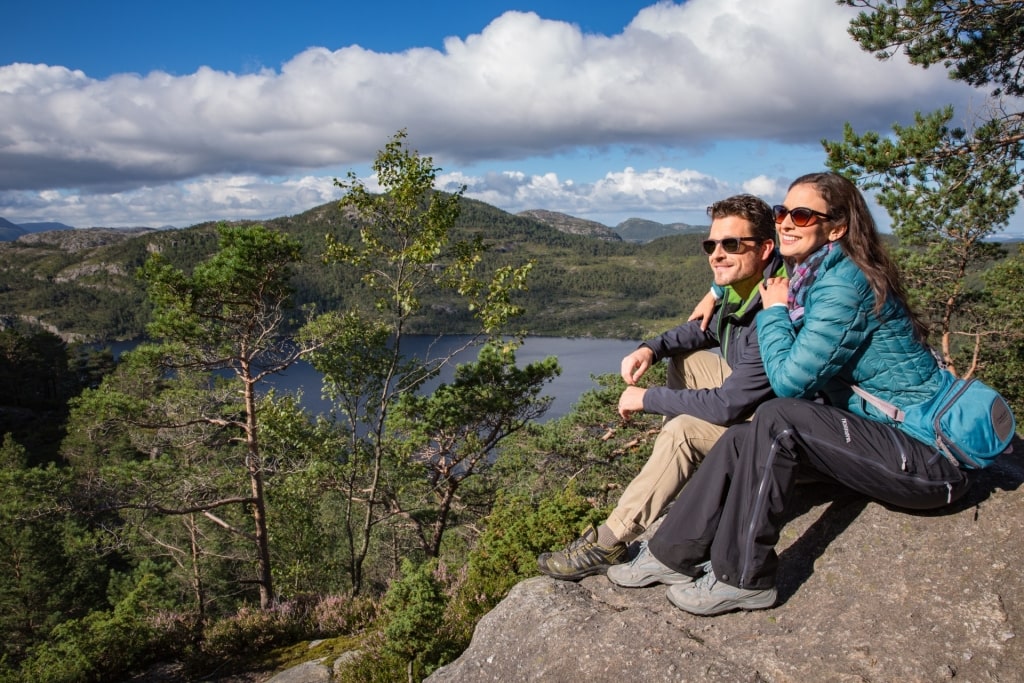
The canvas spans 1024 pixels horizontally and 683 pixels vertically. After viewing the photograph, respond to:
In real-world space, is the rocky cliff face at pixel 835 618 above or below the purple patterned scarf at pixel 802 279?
below

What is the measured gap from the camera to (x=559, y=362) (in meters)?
30.4

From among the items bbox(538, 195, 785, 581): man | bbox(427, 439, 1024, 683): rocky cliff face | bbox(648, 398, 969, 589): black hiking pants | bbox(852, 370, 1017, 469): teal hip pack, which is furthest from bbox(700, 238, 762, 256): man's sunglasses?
bbox(427, 439, 1024, 683): rocky cliff face

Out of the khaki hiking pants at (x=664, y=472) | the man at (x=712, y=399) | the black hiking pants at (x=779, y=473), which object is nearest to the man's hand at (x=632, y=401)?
the man at (x=712, y=399)

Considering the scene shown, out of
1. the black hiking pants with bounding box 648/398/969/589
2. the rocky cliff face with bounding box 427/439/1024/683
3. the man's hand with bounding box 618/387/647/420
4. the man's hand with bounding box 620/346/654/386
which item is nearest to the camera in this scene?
the rocky cliff face with bounding box 427/439/1024/683

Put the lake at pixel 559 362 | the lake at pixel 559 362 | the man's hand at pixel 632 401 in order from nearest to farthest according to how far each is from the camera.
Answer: the man's hand at pixel 632 401 → the lake at pixel 559 362 → the lake at pixel 559 362

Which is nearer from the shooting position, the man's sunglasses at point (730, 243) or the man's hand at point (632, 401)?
the man's sunglasses at point (730, 243)

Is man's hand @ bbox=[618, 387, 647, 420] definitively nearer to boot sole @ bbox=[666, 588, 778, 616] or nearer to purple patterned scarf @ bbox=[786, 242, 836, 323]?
purple patterned scarf @ bbox=[786, 242, 836, 323]

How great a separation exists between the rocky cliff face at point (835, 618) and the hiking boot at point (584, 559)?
0.08m

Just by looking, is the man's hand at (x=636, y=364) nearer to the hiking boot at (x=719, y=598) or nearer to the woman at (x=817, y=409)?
the woman at (x=817, y=409)

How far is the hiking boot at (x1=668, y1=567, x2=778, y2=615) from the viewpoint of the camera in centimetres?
273

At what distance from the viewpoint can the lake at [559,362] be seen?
5619cm

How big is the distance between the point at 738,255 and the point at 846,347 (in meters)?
0.79

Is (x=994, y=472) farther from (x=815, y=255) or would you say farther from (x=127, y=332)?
(x=127, y=332)

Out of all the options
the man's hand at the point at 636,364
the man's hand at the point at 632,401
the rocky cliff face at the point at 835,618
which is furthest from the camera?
the man's hand at the point at 636,364
